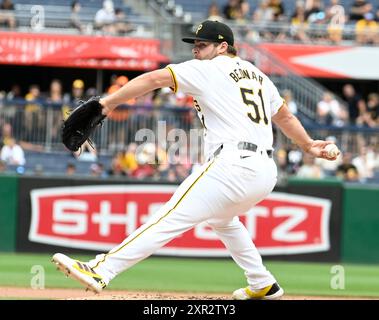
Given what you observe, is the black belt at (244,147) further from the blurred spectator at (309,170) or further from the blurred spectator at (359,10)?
the blurred spectator at (359,10)

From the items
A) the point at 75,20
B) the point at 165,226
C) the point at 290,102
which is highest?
the point at 75,20

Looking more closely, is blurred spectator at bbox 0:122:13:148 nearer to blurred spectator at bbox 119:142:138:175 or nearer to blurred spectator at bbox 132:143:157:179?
blurred spectator at bbox 119:142:138:175

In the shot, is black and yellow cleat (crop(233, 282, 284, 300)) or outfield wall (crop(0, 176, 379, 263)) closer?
black and yellow cleat (crop(233, 282, 284, 300))

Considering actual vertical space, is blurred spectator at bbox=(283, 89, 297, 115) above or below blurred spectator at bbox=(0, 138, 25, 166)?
above

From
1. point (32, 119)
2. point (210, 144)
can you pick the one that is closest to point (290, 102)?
point (32, 119)

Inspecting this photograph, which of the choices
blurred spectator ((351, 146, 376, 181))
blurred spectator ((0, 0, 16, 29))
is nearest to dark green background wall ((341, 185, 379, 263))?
blurred spectator ((351, 146, 376, 181))

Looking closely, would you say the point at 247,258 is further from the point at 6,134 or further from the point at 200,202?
the point at 6,134
